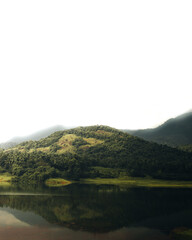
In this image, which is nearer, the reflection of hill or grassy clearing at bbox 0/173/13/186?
the reflection of hill

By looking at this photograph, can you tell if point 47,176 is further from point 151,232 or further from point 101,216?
point 151,232

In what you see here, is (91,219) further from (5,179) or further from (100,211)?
(5,179)


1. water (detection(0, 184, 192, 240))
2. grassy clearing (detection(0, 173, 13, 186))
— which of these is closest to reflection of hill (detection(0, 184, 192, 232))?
water (detection(0, 184, 192, 240))

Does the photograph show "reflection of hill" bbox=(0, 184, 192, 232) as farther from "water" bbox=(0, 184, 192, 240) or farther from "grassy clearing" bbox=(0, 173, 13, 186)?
"grassy clearing" bbox=(0, 173, 13, 186)

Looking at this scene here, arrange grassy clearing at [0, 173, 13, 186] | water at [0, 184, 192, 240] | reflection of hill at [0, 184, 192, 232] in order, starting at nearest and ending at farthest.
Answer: water at [0, 184, 192, 240], reflection of hill at [0, 184, 192, 232], grassy clearing at [0, 173, 13, 186]

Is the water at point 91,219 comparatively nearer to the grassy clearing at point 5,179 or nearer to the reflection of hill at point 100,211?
the reflection of hill at point 100,211

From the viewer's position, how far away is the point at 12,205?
7912 centimetres

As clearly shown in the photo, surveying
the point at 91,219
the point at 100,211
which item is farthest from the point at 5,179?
the point at 91,219

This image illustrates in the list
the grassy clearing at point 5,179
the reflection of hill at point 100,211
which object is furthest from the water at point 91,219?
the grassy clearing at point 5,179

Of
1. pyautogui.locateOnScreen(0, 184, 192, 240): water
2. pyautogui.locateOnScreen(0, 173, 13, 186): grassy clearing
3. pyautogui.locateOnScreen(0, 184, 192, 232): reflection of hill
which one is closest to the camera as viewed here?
pyautogui.locateOnScreen(0, 184, 192, 240): water

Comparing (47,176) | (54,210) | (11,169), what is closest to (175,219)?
(54,210)

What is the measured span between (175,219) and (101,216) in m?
21.1

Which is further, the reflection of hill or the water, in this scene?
the reflection of hill

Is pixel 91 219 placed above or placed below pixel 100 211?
above
